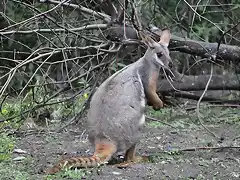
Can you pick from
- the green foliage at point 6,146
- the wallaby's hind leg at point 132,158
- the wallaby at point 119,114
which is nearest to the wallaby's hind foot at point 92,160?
the wallaby at point 119,114

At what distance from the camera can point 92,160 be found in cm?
519

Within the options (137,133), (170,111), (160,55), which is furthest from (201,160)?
(170,111)

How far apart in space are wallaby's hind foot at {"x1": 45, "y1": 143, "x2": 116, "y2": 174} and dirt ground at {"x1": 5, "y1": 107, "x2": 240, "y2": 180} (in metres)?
0.06

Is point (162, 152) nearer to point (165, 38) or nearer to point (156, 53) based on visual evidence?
point (156, 53)

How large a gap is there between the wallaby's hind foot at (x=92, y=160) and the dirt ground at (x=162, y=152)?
63 millimetres

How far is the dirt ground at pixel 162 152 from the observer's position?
17.1 feet

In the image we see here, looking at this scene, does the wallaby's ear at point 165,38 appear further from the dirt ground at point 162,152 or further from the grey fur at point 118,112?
the dirt ground at point 162,152

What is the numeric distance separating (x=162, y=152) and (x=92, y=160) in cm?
122

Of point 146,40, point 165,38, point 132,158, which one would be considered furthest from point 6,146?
point 165,38

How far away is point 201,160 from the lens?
5.88 meters

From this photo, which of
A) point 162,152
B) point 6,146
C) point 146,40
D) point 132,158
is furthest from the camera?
point 6,146

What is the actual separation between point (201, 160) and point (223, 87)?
9.75ft

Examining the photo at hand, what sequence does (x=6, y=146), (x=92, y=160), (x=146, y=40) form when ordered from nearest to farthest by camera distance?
1. (x=92, y=160)
2. (x=146, y=40)
3. (x=6, y=146)

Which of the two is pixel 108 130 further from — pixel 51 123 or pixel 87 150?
pixel 51 123
